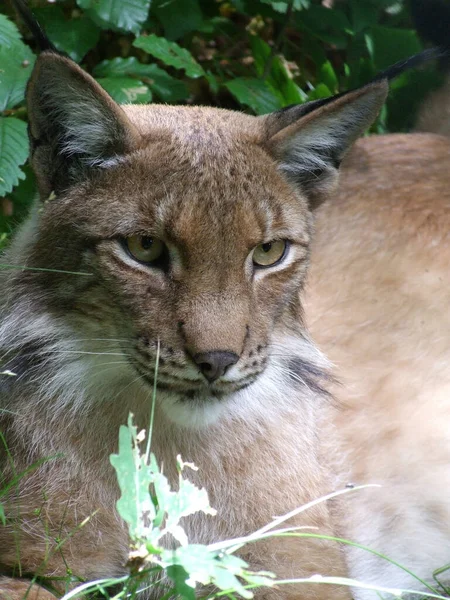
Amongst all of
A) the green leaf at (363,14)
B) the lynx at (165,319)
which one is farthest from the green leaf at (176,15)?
the lynx at (165,319)

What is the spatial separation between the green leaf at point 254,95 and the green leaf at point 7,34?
131 centimetres

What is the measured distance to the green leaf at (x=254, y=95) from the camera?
550 cm

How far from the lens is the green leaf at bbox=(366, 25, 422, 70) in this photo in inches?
217

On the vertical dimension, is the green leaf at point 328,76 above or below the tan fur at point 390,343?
above

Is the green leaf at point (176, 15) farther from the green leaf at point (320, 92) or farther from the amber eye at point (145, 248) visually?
the amber eye at point (145, 248)

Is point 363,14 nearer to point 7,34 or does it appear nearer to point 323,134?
point 7,34

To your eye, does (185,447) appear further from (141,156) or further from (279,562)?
(141,156)

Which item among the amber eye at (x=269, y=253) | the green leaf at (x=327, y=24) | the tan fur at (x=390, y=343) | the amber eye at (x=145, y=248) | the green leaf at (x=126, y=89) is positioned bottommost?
the tan fur at (x=390, y=343)

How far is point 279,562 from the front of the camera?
3.57 metres

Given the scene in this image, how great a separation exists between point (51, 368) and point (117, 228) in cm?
61

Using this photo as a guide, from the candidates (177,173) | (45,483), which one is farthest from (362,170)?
(45,483)

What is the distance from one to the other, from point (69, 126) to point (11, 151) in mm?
1388

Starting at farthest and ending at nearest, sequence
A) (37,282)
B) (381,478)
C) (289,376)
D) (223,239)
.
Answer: (381,478)
(289,376)
(37,282)
(223,239)

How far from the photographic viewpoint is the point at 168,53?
17.8 feet
